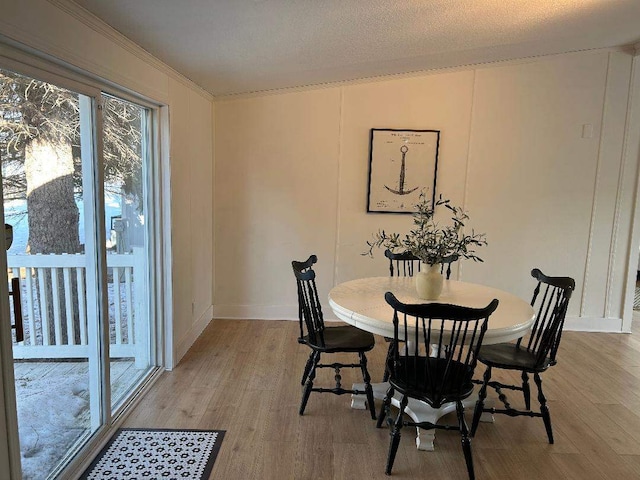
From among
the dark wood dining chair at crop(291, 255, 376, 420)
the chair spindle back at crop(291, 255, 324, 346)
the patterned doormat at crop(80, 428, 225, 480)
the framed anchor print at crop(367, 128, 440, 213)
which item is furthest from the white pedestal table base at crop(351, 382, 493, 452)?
the framed anchor print at crop(367, 128, 440, 213)

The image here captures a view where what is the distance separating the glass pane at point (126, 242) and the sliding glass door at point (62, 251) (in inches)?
0.5

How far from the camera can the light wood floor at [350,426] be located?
2352 millimetres

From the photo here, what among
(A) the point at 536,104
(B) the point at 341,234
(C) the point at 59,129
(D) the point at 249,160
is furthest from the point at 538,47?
(C) the point at 59,129

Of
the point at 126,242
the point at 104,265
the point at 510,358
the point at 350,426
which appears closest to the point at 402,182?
the point at 510,358

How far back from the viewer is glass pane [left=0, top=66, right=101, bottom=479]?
6.10ft

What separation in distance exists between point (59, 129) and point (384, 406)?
87.7 inches

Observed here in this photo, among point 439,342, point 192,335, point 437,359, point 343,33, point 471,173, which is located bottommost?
point 192,335

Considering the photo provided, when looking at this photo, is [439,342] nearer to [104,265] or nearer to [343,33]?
[104,265]

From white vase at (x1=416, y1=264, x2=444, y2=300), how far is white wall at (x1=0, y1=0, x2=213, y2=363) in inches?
71.6

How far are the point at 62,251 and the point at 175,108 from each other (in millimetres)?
1518

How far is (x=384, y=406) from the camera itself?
2.63 m

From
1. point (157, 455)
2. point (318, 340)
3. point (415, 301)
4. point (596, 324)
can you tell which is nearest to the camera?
point (157, 455)

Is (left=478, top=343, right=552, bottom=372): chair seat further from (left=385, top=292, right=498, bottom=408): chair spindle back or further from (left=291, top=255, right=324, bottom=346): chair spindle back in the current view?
(left=291, top=255, right=324, bottom=346): chair spindle back

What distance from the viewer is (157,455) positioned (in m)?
2.38
